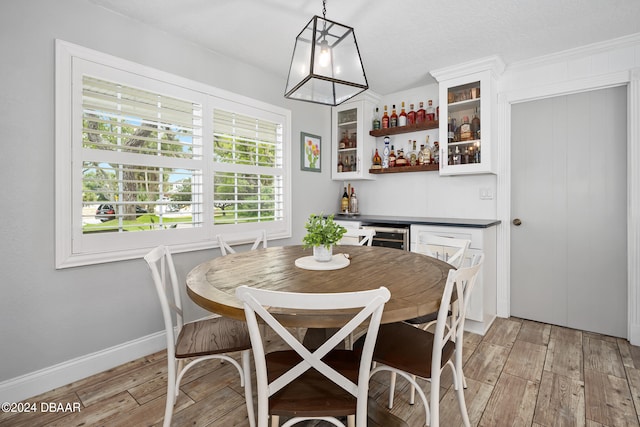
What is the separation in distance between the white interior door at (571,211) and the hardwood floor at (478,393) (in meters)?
0.46

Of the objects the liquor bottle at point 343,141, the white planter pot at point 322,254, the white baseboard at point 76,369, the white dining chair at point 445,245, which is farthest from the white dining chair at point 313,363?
the liquor bottle at point 343,141

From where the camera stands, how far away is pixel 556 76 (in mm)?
2854

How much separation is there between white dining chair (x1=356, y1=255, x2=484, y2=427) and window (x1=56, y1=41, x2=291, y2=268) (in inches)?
71.1

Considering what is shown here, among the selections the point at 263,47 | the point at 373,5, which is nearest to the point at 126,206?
the point at 263,47

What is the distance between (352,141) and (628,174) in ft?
8.54

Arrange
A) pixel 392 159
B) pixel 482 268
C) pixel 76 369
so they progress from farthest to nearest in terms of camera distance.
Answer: pixel 392 159 → pixel 482 268 → pixel 76 369

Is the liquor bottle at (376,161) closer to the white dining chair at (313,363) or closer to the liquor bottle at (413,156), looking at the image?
the liquor bottle at (413,156)

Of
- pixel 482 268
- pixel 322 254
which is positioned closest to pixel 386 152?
pixel 482 268

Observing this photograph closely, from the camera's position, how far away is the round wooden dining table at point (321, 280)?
1.08m

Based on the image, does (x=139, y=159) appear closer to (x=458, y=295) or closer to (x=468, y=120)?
(x=458, y=295)

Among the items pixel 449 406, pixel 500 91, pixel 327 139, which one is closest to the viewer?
pixel 449 406

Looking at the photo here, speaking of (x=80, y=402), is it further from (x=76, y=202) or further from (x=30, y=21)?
(x=30, y=21)

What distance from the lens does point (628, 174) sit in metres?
2.53

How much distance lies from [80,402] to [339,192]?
3208mm
